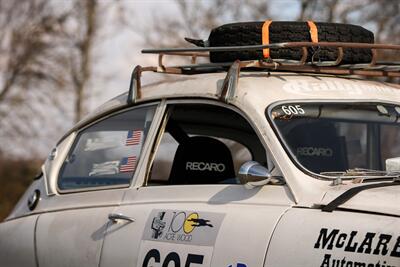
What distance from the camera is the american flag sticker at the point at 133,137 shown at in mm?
5297

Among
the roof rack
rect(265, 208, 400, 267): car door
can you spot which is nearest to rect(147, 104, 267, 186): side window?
the roof rack

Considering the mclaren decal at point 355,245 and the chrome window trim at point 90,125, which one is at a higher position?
the chrome window trim at point 90,125

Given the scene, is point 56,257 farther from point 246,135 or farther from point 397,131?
point 397,131

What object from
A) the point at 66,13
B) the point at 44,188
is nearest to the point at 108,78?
the point at 66,13

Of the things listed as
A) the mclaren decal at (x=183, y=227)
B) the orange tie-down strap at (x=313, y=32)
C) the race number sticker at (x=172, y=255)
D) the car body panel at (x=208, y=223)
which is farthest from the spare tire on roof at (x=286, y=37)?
the race number sticker at (x=172, y=255)

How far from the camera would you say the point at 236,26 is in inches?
209

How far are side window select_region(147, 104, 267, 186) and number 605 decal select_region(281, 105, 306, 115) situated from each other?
1.53 ft

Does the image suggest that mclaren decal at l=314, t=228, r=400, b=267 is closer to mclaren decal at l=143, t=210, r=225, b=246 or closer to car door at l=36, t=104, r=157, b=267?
mclaren decal at l=143, t=210, r=225, b=246

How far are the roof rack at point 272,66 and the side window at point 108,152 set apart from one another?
0.16 metres

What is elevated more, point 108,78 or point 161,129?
point 108,78

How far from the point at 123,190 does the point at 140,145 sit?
0.28 metres

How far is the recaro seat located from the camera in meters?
5.39

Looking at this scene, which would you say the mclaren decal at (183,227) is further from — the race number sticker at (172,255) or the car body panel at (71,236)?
the car body panel at (71,236)

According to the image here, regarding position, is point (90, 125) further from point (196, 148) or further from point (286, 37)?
point (286, 37)
